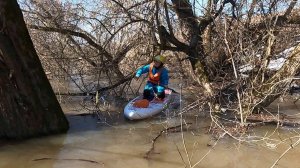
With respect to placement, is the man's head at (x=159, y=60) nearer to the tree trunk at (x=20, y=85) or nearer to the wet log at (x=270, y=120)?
the wet log at (x=270, y=120)

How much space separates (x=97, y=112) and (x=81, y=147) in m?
2.28

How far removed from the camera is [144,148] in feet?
26.6

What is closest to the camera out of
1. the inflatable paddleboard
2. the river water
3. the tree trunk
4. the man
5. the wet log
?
the river water

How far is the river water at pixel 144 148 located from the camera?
290 inches

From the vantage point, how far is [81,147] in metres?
8.20

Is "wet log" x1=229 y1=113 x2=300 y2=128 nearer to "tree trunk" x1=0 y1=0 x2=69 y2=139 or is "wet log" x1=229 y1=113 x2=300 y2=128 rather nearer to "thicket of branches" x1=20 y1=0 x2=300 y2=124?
"thicket of branches" x1=20 y1=0 x2=300 y2=124

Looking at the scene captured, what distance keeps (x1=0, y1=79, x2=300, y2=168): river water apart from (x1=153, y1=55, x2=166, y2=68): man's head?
1.52 meters

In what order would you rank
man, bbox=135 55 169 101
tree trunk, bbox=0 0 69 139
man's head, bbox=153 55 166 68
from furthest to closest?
man, bbox=135 55 169 101
man's head, bbox=153 55 166 68
tree trunk, bbox=0 0 69 139

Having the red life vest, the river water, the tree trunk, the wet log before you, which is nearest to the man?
the red life vest

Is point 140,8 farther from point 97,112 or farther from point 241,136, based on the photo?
point 241,136

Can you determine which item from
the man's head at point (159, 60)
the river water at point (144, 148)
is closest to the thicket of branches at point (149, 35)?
the man's head at point (159, 60)

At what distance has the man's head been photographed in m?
10.7

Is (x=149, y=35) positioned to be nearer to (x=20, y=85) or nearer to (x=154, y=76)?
(x=154, y=76)

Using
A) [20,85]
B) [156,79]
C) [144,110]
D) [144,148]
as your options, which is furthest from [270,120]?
[20,85]
